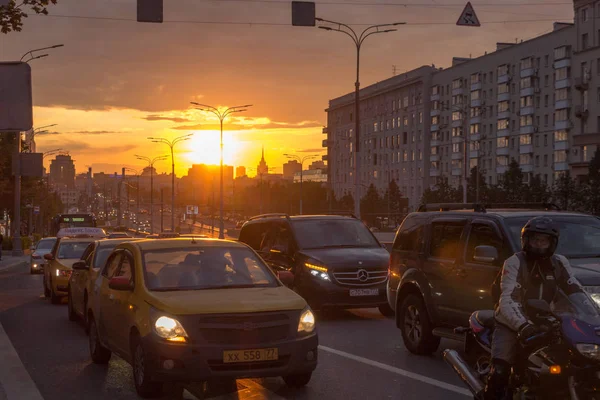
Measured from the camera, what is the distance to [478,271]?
1060 centimetres

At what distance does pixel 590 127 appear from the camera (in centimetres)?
8538

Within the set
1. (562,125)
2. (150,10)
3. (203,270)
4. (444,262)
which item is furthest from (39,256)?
(562,125)

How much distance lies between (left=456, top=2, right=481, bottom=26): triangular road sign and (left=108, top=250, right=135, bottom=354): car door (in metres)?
17.3

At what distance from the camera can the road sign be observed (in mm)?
16359

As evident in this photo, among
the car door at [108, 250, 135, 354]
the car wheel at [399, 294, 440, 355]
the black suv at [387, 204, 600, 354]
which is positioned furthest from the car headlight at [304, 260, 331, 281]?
the car door at [108, 250, 135, 354]

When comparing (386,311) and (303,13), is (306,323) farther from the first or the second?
(303,13)

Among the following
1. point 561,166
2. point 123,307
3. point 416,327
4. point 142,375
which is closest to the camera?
point 142,375

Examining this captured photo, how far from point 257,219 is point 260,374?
1216 centimetres

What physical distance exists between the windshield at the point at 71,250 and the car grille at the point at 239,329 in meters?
14.3

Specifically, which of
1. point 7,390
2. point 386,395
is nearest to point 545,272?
point 386,395

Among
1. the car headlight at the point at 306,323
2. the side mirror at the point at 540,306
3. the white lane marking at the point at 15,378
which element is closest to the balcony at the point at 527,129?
the white lane marking at the point at 15,378

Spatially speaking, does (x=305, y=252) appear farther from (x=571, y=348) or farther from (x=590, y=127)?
(x=590, y=127)

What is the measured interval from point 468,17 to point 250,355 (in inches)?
756

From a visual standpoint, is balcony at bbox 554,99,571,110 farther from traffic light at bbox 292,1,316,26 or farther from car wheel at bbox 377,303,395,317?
car wheel at bbox 377,303,395,317
